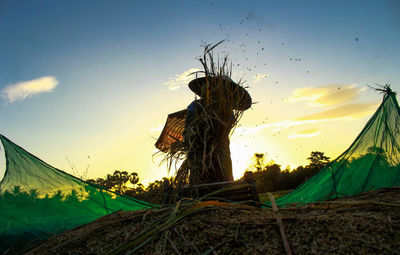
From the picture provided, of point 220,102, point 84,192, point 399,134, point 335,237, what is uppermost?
point 220,102

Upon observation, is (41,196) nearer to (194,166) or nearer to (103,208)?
(103,208)

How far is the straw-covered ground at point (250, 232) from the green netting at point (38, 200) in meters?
0.83

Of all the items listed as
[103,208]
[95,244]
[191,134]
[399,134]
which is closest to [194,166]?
[191,134]

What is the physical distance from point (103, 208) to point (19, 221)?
2.31ft

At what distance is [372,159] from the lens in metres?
2.38

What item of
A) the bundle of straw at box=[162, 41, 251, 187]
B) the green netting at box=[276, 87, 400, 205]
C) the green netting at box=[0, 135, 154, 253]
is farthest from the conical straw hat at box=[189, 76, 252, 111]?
the green netting at box=[0, 135, 154, 253]

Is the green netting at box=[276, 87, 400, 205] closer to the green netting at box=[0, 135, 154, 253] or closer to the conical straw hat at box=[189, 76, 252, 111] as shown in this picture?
the conical straw hat at box=[189, 76, 252, 111]

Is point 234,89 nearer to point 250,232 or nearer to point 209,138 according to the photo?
point 209,138

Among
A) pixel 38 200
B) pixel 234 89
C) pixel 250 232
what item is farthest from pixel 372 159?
pixel 38 200

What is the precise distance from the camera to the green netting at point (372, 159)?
2.24 meters

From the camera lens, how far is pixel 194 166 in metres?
2.53

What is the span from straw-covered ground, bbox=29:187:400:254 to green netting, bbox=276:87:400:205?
3.98ft

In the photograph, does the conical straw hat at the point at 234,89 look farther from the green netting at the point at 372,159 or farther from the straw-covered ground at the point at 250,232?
the straw-covered ground at the point at 250,232

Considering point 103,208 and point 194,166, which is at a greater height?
point 194,166
